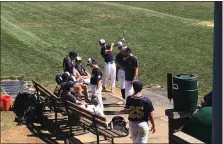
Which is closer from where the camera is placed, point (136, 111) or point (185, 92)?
point (185, 92)

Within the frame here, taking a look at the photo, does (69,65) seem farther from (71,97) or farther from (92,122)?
(92,122)

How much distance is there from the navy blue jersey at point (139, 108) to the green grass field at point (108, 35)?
6.77 m

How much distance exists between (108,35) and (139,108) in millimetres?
18605

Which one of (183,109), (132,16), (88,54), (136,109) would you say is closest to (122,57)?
(136,109)

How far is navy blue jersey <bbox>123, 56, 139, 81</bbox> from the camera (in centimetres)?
1123

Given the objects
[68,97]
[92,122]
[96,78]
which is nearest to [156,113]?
[96,78]

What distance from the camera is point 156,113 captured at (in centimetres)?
1225

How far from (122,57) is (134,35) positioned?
14.1m

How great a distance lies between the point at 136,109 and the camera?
26.9 feet

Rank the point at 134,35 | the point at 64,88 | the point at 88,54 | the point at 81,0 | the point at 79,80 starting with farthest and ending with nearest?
the point at 81,0, the point at 134,35, the point at 88,54, the point at 79,80, the point at 64,88

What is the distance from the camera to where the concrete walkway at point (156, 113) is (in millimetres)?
10164

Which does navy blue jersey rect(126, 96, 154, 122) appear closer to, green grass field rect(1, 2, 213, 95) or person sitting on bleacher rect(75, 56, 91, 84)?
person sitting on bleacher rect(75, 56, 91, 84)

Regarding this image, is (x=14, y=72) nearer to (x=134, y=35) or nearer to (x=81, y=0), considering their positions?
(x=134, y=35)

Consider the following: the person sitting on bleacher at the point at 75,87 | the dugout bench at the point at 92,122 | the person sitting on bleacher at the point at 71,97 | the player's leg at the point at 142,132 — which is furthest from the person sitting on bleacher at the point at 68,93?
the player's leg at the point at 142,132
